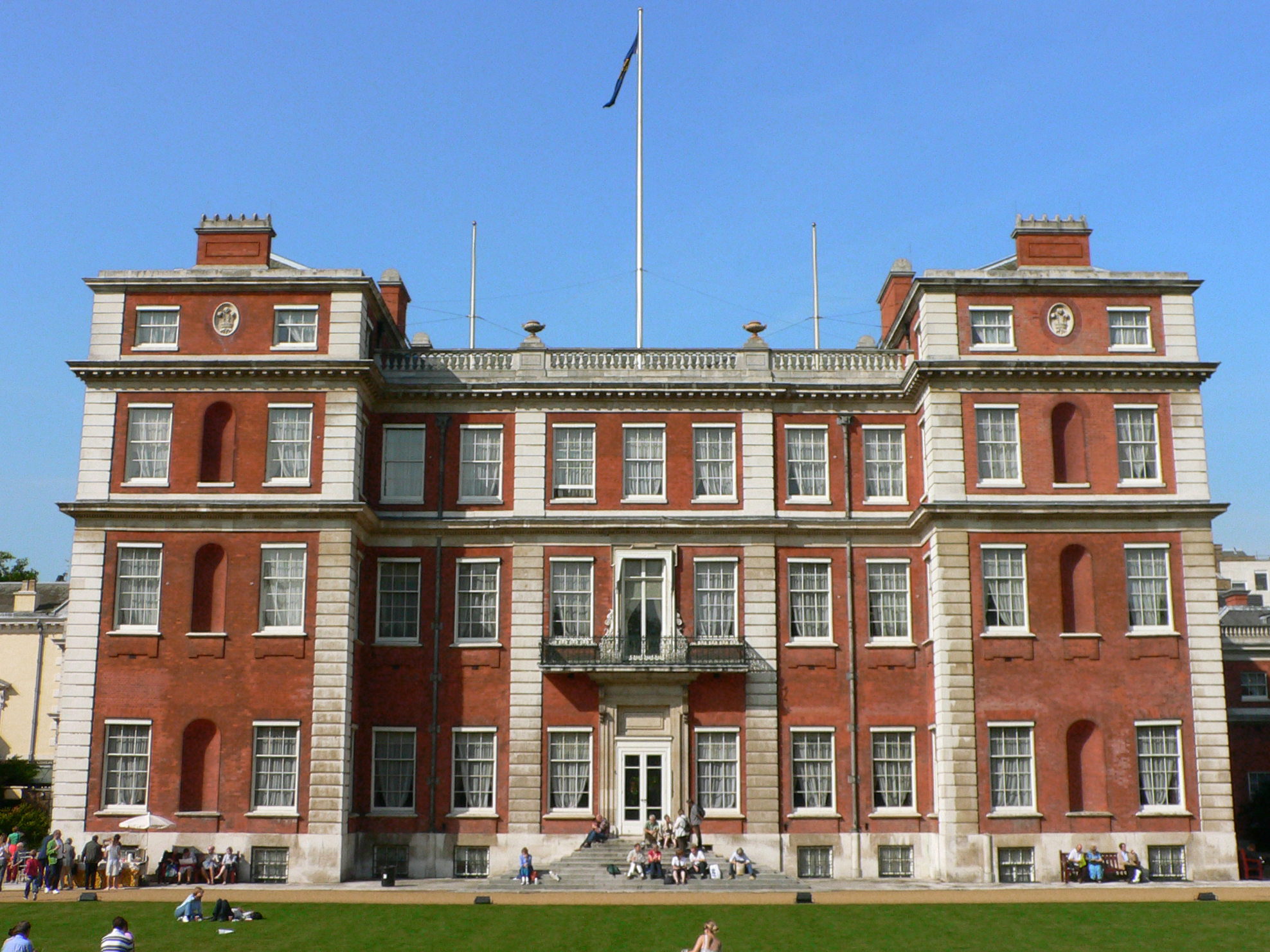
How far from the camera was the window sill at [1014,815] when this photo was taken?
115 ft

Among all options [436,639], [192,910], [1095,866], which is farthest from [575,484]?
[1095,866]

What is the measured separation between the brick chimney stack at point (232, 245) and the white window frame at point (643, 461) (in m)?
12.3

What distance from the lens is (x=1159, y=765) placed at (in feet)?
116

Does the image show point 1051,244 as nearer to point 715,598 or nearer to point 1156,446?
point 1156,446

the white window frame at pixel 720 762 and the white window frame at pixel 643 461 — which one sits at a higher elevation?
the white window frame at pixel 643 461

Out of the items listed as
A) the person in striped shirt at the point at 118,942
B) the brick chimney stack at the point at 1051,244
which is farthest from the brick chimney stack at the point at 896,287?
the person in striped shirt at the point at 118,942

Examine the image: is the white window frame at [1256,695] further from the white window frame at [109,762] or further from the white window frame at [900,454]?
the white window frame at [109,762]

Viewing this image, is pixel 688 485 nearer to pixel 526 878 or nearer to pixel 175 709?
pixel 526 878

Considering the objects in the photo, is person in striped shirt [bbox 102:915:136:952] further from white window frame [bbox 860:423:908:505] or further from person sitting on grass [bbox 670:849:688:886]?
white window frame [bbox 860:423:908:505]

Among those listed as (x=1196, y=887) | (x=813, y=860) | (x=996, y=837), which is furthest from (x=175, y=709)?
(x=1196, y=887)

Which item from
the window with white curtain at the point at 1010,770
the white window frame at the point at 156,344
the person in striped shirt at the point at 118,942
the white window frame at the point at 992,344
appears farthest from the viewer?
the white window frame at the point at 156,344

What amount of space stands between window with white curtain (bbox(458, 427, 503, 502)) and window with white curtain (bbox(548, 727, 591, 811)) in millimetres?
7435

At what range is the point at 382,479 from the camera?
39.1 meters

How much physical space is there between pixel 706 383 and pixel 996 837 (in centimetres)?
1542
